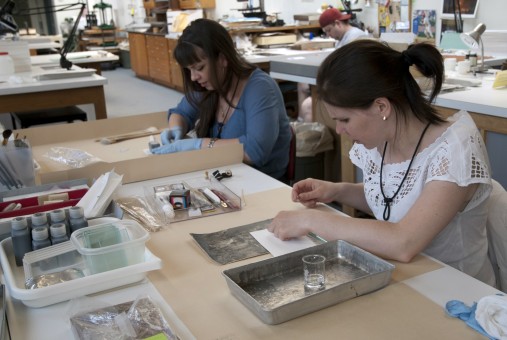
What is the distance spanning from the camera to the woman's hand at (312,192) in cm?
145

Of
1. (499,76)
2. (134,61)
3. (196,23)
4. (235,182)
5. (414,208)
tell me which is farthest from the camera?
(134,61)

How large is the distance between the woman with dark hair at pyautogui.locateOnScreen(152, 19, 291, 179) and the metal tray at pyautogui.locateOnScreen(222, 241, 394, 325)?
0.91m

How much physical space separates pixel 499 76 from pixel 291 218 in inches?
77.7

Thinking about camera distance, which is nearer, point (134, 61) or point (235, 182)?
point (235, 182)

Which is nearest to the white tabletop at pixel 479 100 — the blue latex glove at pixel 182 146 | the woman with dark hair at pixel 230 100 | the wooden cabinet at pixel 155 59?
the woman with dark hair at pixel 230 100

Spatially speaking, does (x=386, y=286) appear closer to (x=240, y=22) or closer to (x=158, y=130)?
(x=158, y=130)

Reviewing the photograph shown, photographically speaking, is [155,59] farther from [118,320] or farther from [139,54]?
[118,320]

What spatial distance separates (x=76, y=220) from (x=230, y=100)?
105cm

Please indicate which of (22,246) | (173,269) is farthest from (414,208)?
(22,246)

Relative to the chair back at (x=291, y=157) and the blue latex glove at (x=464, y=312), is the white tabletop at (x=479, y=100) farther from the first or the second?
the blue latex glove at (x=464, y=312)

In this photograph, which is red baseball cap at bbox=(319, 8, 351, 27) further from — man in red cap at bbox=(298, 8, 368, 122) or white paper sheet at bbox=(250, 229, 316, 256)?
white paper sheet at bbox=(250, 229, 316, 256)

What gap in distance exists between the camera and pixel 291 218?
123 centimetres

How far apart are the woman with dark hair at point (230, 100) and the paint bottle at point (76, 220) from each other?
77cm

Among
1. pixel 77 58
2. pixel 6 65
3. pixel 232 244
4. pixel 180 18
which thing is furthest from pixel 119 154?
pixel 180 18
